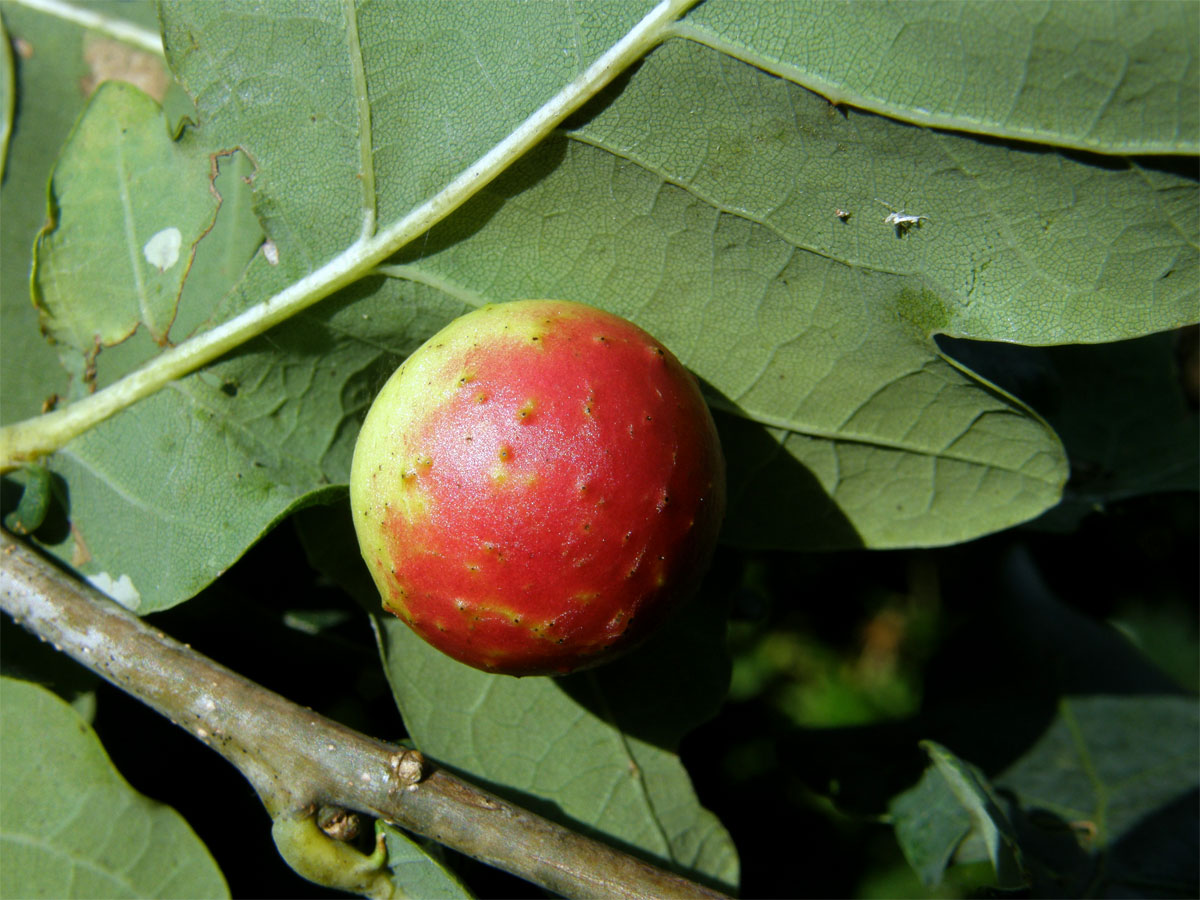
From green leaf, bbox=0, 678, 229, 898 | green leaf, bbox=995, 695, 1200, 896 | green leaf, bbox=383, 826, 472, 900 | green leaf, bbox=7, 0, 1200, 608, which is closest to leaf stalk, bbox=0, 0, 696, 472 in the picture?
green leaf, bbox=7, 0, 1200, 608

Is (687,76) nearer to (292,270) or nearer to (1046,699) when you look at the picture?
(292,270)

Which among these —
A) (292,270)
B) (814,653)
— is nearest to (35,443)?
(292,270)

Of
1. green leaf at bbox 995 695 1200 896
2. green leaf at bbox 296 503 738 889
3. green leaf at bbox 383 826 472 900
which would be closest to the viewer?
green leaf at bbox 383 826 472 900

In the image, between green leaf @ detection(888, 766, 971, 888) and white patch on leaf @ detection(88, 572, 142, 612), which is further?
green leaf @ detection(888, 766, 971, 888)

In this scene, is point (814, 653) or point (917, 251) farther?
point (814, 653)

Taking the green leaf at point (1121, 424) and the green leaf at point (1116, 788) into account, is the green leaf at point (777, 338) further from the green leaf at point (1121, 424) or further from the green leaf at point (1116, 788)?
the green leaf at point (1116, 788)

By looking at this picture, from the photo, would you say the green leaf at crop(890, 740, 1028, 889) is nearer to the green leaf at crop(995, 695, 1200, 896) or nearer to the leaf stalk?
the green leaf at crop(995, 695, 1200, 896)

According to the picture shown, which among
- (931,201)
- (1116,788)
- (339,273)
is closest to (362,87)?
(339,273)
